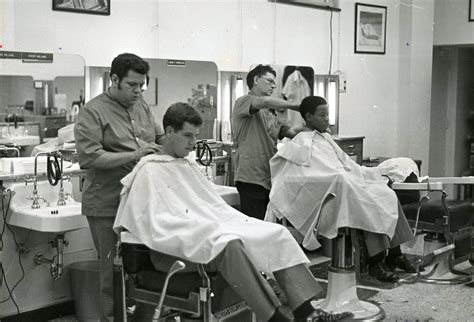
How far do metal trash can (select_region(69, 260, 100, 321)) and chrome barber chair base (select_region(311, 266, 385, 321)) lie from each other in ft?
3.89

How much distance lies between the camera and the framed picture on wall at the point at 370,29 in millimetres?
3873

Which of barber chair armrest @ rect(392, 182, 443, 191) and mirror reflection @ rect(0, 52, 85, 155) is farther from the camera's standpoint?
barber chair armrest @ rect(392, 182, 443, 191)

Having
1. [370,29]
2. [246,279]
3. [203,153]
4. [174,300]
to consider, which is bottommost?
[174,300]

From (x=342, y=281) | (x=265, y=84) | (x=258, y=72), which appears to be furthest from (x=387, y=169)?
(x=258, y=72)

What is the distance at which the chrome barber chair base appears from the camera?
11.3ft

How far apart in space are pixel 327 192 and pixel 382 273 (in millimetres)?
676

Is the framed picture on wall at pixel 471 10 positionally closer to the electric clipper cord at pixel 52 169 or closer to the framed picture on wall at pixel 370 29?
the framed picture on wall at pixel 370 29

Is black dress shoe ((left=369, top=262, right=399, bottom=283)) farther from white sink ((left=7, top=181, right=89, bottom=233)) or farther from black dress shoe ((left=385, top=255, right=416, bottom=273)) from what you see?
white sink ((left=7, top=181, right=89, bottom=233))

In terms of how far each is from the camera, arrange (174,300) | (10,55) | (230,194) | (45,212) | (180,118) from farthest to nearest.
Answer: (230,194), (10,55), (45,212), (180,118), (174,300)

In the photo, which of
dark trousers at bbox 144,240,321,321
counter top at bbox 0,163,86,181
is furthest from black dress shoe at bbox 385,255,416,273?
counter top at bbox 0,163,86,181

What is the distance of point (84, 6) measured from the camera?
11.7ft

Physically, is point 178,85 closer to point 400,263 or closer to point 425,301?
point 400,263

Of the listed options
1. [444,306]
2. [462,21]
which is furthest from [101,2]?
[444,306]

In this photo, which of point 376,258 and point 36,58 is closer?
point 36,58
